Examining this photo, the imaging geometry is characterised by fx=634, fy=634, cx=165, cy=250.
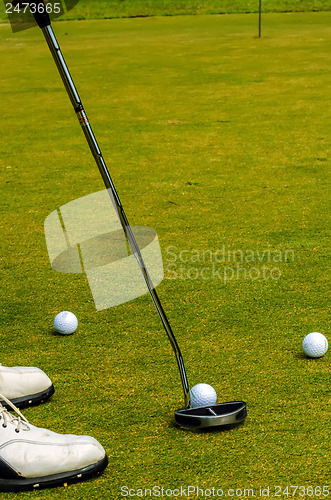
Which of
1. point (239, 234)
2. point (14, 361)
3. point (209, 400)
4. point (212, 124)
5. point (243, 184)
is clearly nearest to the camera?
point (209, 400)

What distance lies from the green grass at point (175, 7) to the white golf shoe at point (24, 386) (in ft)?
73.8

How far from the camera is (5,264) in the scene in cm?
392

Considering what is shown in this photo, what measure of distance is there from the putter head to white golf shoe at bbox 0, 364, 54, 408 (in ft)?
1.70

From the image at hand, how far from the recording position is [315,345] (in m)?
2.67

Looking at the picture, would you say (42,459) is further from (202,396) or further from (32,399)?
(202,396)

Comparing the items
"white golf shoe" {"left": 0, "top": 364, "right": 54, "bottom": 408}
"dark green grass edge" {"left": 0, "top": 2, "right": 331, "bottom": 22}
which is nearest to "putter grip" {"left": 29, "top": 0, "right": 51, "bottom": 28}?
"white golf shoe" {"left": 0, "top": 364, "right": 54, "bottom": 408}

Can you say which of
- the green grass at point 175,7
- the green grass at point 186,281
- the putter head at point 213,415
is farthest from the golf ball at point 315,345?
the green grass at point 175,7

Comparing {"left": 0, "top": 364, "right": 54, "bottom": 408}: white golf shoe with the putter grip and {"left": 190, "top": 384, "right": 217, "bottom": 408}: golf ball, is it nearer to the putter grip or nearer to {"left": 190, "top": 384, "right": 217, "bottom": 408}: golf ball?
{"left": 190, "top": 384, "right": 217, "bottom": 408}: golf ball

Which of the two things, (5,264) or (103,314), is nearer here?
(103,314)

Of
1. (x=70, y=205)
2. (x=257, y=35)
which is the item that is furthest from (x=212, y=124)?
(x=257, y=35)

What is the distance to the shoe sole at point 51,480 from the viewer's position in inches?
75.9

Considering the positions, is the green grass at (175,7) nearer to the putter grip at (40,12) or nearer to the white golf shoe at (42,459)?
the putter grip at (40,12)

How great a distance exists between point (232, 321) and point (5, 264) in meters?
1.59

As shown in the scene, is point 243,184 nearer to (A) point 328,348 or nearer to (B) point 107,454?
(A) point 328,348
